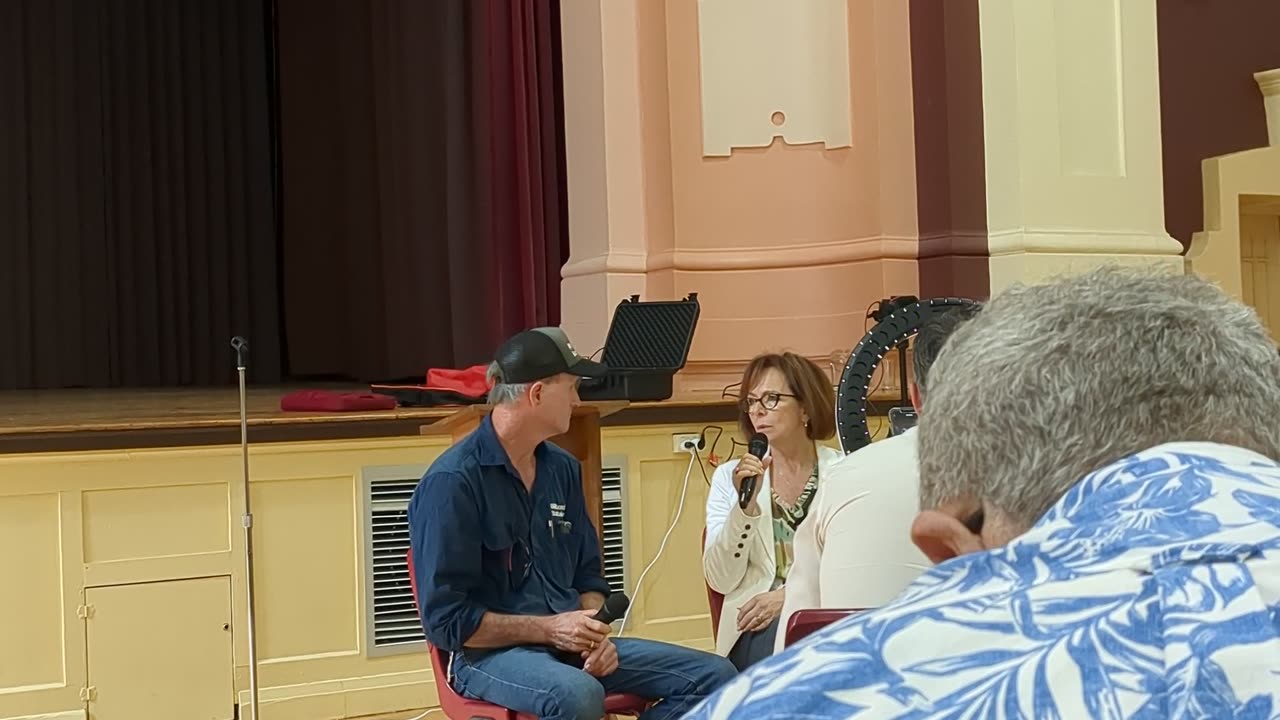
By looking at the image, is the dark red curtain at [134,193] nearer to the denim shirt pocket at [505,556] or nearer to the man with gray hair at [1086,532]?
the denim shirt pocket at [505,556]

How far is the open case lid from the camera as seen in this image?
4.58m

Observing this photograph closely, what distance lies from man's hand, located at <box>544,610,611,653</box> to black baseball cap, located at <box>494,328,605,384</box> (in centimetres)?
48

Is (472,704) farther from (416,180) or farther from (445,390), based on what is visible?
(416,180)

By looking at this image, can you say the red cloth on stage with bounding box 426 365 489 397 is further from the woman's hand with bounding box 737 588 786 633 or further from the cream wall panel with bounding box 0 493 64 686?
the woman's hand with bounding box 737 588 786 633

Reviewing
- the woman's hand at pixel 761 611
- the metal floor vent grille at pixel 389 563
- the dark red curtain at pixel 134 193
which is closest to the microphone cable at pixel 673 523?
the metal floor vent grille at pixel 389 563

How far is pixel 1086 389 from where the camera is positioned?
31.0 inches

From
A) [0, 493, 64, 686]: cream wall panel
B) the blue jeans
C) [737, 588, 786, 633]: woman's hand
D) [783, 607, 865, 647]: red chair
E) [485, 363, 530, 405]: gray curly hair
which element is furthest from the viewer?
[0, 493, 64, 686]: cream wall panel

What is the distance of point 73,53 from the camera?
10273 mm

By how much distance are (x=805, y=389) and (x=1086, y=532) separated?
264 cm

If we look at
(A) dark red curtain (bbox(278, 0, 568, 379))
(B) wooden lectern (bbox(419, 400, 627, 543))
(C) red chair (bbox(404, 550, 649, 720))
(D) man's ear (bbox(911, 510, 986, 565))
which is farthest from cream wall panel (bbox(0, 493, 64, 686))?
(D) man's ear (bbox(911, 510, 986, 565))

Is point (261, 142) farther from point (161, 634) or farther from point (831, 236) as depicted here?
point (161, 634)

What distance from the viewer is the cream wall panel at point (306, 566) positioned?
4.09 metres

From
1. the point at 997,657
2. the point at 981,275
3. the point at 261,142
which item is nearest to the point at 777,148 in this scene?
the point at 981,275

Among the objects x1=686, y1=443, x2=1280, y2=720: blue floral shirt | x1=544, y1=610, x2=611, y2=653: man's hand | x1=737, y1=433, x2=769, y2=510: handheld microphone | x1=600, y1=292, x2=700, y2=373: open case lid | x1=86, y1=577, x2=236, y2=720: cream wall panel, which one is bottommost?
x1=86, y1=577, x2=236, y2=720: cream wall panel
